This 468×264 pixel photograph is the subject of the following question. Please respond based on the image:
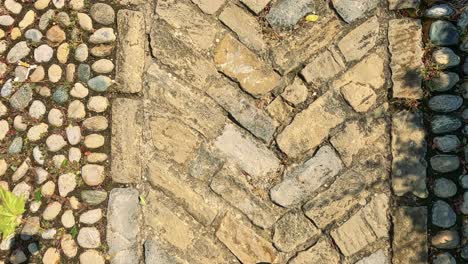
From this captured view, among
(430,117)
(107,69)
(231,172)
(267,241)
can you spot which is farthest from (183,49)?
(430,117)

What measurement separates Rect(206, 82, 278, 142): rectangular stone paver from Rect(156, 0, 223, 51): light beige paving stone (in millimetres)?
271

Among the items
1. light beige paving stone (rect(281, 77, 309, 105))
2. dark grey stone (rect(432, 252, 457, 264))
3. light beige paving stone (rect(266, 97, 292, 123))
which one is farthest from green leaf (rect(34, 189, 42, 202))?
dark grey stone (rect(432, 252, 457, 264))

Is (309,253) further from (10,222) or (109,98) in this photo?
(10,222)

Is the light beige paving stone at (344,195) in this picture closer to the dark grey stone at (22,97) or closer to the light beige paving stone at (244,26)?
the light beige paving stone at (244,26)

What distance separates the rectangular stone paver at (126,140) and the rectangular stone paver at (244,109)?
467mm

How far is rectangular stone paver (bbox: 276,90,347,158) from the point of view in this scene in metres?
3.26

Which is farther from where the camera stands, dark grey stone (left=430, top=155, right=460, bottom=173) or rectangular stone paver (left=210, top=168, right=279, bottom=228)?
rectangular stone paver (left=210, top=168, right=279, bottom=228)

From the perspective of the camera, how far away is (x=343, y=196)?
3.19m

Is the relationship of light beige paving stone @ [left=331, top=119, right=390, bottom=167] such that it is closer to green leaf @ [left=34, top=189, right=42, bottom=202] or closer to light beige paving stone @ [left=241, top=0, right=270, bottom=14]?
light beige paving stone @ [left=241, top=0, right=270, bottom=14]

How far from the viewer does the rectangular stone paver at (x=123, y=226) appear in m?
3.13

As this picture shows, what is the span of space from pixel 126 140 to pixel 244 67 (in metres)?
0.82

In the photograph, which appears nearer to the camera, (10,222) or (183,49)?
(10,222)

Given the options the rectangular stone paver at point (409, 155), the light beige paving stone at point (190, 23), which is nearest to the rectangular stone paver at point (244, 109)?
the light beige paving stone at point (190, 23)

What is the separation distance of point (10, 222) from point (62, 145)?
52 centimetres
